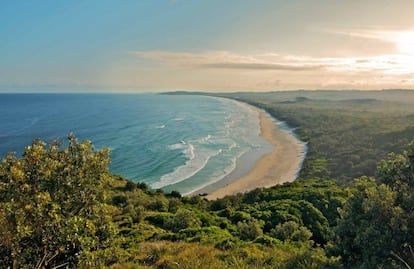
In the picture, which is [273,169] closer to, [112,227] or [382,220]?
[382,220]

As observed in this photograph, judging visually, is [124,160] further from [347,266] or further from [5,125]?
[5,125]

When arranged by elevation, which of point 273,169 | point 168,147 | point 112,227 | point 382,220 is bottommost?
point 273,169

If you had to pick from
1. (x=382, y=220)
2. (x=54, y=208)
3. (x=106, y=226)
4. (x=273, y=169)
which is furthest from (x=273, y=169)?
(x=54, y=208)

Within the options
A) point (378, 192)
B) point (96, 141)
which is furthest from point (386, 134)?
point (378, 192)

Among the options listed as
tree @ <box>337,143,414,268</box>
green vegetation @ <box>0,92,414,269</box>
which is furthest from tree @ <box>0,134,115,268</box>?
tree @ <box>337,143,414,268</box>

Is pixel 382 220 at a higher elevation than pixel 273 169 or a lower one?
higher

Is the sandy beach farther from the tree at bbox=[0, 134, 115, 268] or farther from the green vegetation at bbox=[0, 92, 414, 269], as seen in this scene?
the tree at bbox=[0, 134, 115, 268]

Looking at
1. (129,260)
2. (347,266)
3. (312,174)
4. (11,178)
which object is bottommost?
(312,174)
